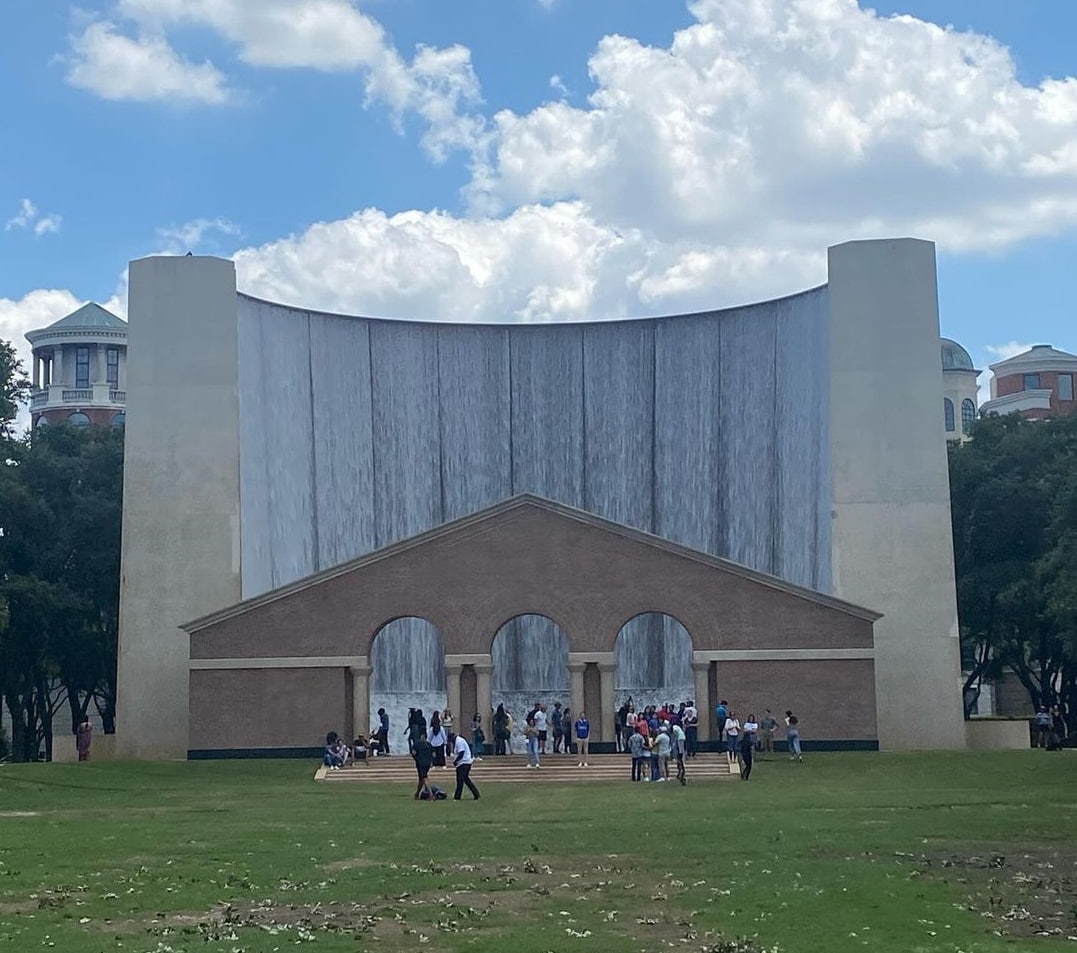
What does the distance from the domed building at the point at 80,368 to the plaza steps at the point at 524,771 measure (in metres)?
55.8

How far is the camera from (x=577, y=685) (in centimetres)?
4209

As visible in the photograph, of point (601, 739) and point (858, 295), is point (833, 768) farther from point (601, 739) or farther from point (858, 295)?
point (858, 295)

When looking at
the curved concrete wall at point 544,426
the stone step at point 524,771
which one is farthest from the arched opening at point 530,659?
the stone step at point 524,771

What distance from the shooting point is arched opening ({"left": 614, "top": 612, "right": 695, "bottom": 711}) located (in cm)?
5462

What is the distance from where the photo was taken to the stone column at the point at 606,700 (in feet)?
138

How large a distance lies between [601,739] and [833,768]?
7.02 meters

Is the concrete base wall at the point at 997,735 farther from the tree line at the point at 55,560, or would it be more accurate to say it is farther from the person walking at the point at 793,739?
the tree line at the point at 55,560

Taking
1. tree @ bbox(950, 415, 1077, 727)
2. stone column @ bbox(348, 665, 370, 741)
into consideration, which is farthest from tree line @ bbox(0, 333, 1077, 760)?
stone column @ bbox(348, 665, 370, 741)

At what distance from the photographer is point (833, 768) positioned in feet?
121

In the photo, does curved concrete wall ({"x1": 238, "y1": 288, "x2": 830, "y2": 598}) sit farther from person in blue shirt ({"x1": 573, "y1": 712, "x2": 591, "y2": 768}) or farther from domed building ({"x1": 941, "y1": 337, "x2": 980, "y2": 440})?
domed building ({"x1": 941, "y1": 337, "x2": 980, "y2": 440})

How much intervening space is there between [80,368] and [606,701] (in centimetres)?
Result: 5756

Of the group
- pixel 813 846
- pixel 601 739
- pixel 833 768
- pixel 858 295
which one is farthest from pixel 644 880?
pixel 858 295

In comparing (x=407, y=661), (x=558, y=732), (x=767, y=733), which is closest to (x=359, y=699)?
(x=558, y=732)

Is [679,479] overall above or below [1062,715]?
above
